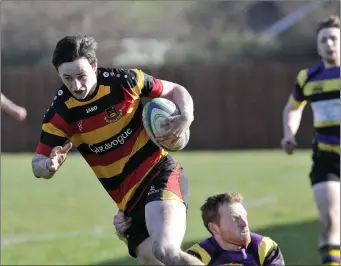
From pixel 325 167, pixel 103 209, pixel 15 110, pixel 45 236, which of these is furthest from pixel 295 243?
pixel 103 209

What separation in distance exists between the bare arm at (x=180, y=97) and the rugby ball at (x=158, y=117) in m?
0.07

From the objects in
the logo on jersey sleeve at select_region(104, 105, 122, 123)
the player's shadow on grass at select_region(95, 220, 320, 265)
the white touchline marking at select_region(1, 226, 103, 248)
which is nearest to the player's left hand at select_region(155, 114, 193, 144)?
the logo on jersey sleeve at select_region(104, 105, 122, 123)

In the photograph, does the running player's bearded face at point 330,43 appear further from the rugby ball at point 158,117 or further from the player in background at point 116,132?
the rugby ball at point 158,117

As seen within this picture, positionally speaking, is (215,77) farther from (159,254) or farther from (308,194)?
(159,254)

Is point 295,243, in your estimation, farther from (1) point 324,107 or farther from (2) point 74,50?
(2) point 74,50

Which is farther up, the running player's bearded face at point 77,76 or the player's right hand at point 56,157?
the running player's bearded face at point 77,76

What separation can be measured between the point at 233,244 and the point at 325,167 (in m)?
3.40

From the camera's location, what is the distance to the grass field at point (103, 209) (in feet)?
38.3

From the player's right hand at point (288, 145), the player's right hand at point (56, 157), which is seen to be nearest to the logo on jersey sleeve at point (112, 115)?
the player's right hand at point (56, 157)

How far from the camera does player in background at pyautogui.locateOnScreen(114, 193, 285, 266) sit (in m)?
6.17

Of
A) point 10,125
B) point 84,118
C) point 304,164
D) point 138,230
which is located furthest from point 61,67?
point 10,125

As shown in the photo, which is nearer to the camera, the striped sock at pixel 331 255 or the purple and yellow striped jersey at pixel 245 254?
the purple and yellow striped jersey at pixel 245 254

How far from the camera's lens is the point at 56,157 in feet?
22.4

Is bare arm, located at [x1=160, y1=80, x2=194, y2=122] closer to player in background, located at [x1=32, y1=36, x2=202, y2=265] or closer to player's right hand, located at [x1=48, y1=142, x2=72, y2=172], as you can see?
player in background, located at [x1=32, y1=36, x2=202, y2=265]
